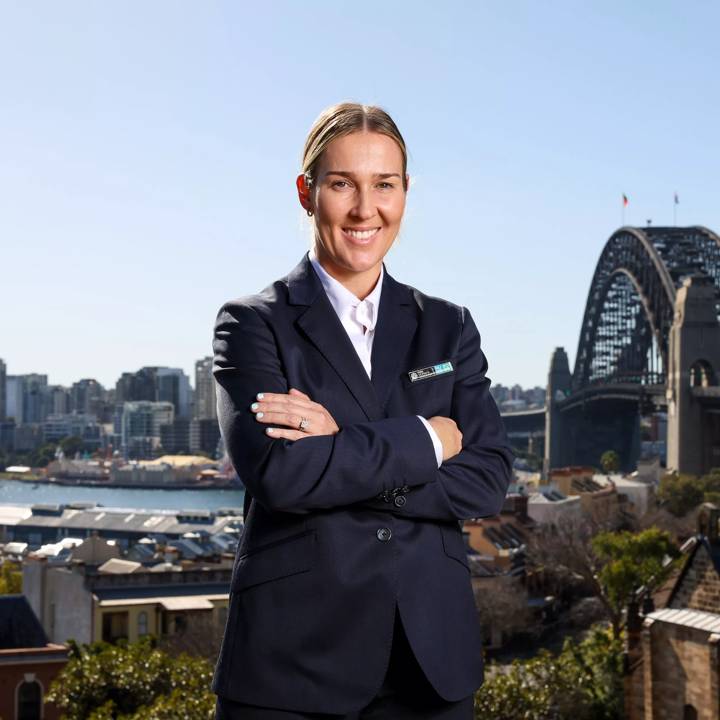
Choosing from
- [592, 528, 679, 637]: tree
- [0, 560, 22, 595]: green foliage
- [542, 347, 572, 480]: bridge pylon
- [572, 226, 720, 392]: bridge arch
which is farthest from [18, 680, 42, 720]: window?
[542, 347, 572, 480]: bridge pylon

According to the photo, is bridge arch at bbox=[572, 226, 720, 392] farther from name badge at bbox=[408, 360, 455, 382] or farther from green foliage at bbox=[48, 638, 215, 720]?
name badge at bbox=[408, 360, 455, 382]

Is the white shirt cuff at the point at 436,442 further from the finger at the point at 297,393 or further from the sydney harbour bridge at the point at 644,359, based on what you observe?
the sydney harbour bridge at the point at 644,359

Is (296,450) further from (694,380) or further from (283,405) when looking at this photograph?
(694,380)

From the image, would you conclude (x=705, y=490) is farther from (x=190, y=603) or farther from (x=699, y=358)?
(x=190, y=603)

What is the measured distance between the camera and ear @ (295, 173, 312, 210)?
398cm

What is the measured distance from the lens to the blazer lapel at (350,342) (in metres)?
3.77

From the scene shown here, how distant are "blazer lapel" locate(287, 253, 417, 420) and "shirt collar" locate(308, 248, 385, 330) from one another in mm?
20

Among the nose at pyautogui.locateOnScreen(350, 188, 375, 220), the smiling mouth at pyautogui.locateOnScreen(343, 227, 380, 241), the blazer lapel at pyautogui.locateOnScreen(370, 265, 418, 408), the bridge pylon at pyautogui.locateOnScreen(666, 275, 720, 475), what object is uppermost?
the bridge pylon at pyautogui.locateOnScreen(666, 275, 720, 475)

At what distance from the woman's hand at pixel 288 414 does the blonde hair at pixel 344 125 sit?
2.15ft

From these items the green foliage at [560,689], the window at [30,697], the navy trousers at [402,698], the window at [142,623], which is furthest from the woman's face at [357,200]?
the window at [142,623]

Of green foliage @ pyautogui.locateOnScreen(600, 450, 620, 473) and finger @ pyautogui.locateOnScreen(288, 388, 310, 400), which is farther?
green foliage @ pyautogui.locateOnScreen(600, 450, 620, 473)

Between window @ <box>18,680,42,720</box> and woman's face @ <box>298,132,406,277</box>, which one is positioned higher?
woman's face @ <box>298,132,406,277</box>

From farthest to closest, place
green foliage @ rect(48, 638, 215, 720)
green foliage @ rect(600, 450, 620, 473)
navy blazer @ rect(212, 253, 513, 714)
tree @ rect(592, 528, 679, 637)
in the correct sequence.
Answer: green foliage @ rect(600, 450, 620, 473), tree @ rect(592, 528, 679, 637), green foliage @ rect(48, 638, 215, 720), navy blazer @ rect(212, 253, 513, 714)

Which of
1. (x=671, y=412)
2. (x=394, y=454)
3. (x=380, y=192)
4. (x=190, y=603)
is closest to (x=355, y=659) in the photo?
(x=394, y=454)
